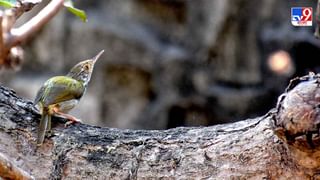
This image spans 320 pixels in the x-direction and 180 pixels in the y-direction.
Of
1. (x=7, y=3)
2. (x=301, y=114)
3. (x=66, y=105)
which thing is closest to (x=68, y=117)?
(x=66, y=105)

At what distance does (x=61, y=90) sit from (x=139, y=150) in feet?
1.19

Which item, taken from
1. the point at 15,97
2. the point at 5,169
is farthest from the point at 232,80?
the point at 5,169

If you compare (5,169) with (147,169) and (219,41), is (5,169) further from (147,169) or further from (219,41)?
(219,41)

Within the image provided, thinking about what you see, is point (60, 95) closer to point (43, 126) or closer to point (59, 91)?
point (59, 91)

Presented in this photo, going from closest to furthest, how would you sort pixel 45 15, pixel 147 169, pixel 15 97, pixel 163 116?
1. pixel 45 15
2. pixel 147 169
3. pixel 15 97
4. pixel 163 116

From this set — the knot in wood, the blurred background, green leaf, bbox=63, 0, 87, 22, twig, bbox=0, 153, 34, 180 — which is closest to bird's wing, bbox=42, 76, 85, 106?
green leaf, bbox=63, 0, 87, 22

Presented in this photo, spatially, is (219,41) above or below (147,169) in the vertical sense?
above

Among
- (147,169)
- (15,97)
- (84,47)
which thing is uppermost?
(84,47)

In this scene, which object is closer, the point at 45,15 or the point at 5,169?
the point at 45,15

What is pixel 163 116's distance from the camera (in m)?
4.39

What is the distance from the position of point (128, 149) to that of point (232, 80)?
9.79ft

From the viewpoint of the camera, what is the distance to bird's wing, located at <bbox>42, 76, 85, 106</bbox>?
1.74 m

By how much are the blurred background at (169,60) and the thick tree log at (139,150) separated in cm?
267

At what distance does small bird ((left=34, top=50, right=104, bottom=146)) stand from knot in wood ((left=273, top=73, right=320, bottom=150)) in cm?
60
